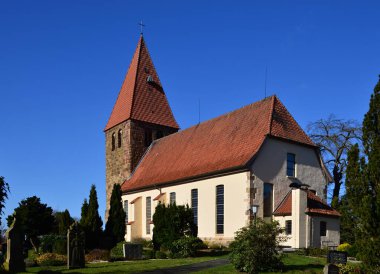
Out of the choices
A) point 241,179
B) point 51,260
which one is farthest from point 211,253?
point 51,260

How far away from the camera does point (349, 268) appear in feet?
54.5

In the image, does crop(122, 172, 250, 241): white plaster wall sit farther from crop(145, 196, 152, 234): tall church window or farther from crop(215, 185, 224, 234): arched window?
crop(145, 196, 152, 234): tall church window

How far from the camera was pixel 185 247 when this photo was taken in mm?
23344

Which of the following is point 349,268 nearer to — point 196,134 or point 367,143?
point 367,143

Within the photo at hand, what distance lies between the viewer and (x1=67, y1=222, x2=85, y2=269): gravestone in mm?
19281

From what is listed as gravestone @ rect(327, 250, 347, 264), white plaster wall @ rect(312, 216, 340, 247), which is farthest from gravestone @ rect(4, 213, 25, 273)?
white plaster wall @ rect(312, 216, 340, 247)

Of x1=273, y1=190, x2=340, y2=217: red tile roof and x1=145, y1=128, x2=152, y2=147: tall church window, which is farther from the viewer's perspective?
x1=145, y1=128, x2=152, y2=147: tall church window

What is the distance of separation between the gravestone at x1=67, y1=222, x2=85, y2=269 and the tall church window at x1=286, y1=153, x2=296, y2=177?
1475 centimetres

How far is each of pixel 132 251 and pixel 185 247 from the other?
2851mm

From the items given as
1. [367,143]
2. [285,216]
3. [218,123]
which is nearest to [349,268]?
[367,143]

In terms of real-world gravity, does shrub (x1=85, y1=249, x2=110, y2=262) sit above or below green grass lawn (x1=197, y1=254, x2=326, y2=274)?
below

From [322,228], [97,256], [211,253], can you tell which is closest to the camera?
[97,256]

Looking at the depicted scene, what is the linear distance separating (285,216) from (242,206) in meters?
2.65

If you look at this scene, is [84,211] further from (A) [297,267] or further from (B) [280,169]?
(A) [297,267]
